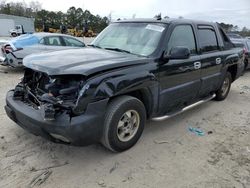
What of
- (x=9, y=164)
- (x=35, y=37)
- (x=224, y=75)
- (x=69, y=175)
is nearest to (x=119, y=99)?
(x=69, y=175)

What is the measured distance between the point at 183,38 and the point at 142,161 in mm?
2308

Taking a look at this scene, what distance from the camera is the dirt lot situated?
3.26 m

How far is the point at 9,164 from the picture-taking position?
349 centimetres

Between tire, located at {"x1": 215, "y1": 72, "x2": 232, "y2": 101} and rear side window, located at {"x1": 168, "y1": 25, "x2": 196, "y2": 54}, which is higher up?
rear side window, located at {"x1": 168, "y1": 25, "x2": 196, "y2": 54}

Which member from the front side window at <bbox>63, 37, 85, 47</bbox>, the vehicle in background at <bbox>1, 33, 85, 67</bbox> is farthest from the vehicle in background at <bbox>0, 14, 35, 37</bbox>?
the vehicle in background at <bbox>1, 33, 85, 67</bbox>

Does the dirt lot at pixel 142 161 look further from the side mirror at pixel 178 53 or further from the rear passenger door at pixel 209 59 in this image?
the side mirror at pixel 178 53

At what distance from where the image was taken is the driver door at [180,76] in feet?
14.2

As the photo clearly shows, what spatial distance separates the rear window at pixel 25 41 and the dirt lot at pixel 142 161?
4755 millimetres

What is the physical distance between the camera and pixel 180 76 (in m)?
4.59

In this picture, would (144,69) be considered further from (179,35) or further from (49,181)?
(49,181)

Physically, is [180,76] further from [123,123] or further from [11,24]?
[11,24]

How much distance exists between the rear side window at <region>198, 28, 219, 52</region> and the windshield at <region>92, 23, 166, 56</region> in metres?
1.16

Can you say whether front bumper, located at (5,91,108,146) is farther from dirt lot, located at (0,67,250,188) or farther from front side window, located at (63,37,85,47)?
front side window, located at (63,37,85,47)

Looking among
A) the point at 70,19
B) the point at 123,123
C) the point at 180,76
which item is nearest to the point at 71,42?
the point at 180,76
